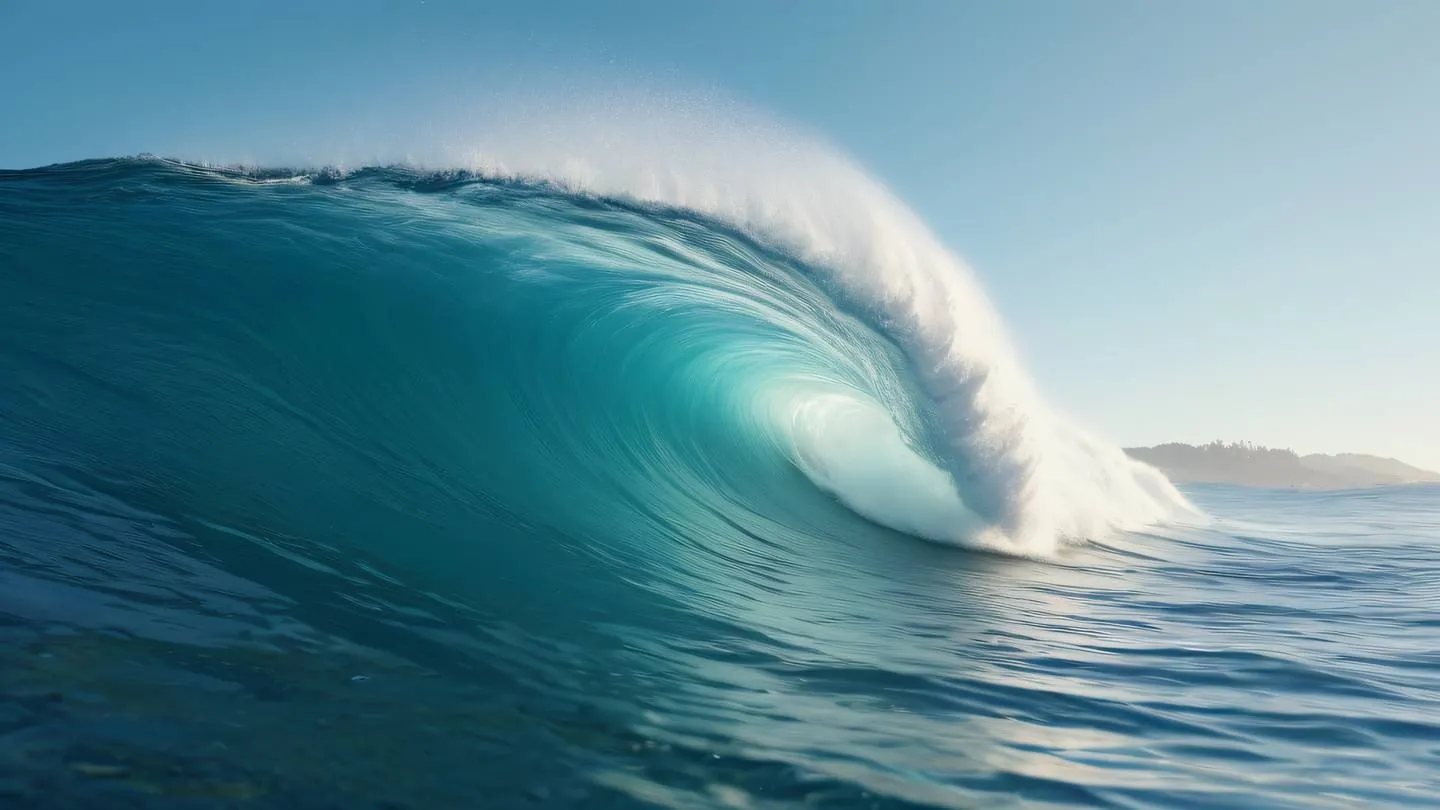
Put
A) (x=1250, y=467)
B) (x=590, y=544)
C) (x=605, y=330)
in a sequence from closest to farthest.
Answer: (x=590, y=544), (x=605, y=330), (x=1250, y=467)

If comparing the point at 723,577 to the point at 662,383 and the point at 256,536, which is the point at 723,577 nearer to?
the point at 256,536

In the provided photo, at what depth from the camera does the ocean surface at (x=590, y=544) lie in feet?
7.55

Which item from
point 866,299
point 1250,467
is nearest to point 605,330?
point 866,299

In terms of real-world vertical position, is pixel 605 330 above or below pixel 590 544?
above

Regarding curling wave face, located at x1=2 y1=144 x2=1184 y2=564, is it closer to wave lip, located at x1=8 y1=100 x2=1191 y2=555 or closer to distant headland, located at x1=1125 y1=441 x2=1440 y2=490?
wave lip, located at x1=8 y1=100 x2=1191 y2=555

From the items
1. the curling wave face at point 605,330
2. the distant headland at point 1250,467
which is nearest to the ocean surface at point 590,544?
the curling wave face at point 605,330

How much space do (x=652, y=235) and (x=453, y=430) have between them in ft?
12.6

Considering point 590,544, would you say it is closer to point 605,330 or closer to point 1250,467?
point 605,330

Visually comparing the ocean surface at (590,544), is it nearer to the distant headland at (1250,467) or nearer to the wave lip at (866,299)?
the wave lip at (866,299)

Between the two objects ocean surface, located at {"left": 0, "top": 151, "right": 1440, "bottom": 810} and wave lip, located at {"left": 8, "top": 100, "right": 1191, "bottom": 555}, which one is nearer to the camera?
ocean surface, located at {"left": 0, "top": 151, "right": 1440, "bottom": 810}

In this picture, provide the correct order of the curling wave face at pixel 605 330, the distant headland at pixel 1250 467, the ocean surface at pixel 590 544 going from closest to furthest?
the ocean surface at pixel 590 544
the curling wave face at pixel 605 330
the distant headland at pixel 1250 467

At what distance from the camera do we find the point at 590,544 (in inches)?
206

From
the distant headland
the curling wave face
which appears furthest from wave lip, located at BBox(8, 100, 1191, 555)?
the distant headland

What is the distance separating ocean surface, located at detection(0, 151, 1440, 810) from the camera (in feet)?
7.55
